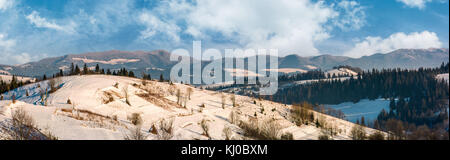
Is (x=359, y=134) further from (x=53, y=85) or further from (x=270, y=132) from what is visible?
(x=53, y=85)

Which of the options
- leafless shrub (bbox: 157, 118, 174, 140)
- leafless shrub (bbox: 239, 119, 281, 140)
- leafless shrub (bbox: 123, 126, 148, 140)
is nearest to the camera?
leafless shrub (bbox: 123, 126, 148, 140)

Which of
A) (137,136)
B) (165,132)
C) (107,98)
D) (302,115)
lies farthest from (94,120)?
(302,115)

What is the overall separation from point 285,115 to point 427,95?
137 metres

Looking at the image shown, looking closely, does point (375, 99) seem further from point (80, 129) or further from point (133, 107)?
point (80, 129)

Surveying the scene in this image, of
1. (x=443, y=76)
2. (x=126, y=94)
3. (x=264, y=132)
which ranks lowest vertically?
(x=264, y=132)

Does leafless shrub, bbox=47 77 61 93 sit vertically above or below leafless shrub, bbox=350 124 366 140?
above

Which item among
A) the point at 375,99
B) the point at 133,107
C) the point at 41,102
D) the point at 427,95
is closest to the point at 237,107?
the point at 133,107

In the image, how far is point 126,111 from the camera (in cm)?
3409

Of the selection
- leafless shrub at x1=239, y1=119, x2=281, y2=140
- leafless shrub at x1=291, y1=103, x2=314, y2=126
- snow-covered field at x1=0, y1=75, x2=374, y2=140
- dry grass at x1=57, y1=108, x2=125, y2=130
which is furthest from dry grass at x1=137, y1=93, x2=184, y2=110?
leafless shrub at x1=291, y1=103, x2=314, y2=126

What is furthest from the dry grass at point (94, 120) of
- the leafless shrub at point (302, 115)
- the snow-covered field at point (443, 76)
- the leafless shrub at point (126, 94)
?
the snow-covered field at point (443, 76)

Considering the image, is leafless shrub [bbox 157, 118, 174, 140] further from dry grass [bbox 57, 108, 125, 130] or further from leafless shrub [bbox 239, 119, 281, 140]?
leafless shrub [bbox 239, 119, 281, 140]

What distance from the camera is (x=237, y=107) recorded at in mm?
48812

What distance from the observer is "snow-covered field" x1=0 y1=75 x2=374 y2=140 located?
20.0 m
